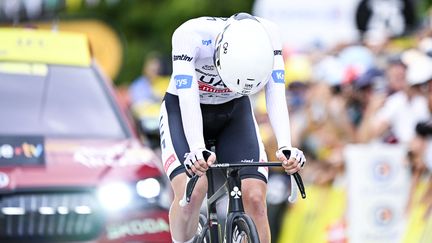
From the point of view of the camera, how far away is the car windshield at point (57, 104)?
945 cm

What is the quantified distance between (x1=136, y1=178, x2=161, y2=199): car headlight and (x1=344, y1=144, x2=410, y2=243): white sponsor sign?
294 centimetres

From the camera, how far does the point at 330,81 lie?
1283cm

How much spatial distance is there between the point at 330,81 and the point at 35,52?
3.84 meters

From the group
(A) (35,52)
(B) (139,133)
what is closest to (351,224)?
(B) (139,133)

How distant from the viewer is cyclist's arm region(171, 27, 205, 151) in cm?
734

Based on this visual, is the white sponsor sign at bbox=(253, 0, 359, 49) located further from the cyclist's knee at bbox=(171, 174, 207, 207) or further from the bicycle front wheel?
the bicycle front wheel

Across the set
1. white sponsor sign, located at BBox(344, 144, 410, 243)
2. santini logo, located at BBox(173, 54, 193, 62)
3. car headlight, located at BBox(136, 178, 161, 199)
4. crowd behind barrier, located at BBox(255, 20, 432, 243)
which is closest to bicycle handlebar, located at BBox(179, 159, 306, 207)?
santini logo, located at BBox(173, 54, 193, 62)

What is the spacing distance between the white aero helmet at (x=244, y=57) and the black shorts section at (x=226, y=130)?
0.73 m

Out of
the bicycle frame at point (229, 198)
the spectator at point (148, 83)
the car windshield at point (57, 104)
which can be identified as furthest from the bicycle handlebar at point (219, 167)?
the spectator at point (148, 83)

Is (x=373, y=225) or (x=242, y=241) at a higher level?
(x=242, y=241)

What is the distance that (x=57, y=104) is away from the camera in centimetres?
970

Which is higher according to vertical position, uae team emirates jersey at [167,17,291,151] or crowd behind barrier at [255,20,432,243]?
uae team emirates jersey at [167,17,291,151]

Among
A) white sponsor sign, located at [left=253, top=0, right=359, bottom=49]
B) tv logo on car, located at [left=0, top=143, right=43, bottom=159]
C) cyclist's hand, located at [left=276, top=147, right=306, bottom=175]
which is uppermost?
cyclist's hand, located at [left=276, top=147, right=306, bottom=175]

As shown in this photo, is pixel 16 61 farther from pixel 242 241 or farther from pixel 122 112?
pixel 242 241
